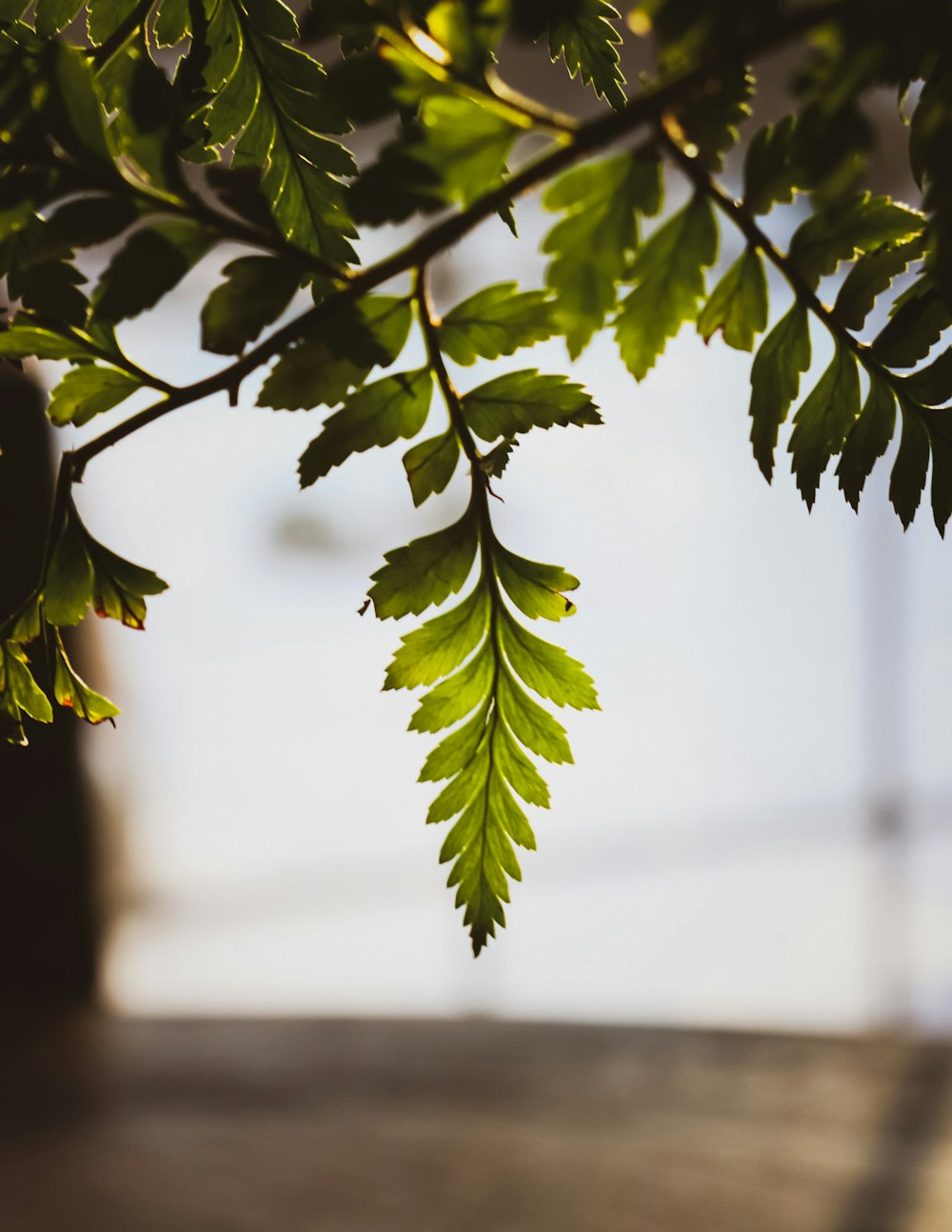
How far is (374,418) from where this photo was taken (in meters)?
0.26

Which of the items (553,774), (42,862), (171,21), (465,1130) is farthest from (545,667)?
(42,862)

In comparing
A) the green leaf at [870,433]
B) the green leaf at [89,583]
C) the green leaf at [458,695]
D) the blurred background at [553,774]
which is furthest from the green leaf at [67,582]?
the blurred background at [553,774]

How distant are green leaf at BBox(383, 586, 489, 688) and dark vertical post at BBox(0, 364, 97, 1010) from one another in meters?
3.14

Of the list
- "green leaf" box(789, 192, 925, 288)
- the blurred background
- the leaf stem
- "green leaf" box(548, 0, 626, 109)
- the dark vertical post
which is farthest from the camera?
the blurred background

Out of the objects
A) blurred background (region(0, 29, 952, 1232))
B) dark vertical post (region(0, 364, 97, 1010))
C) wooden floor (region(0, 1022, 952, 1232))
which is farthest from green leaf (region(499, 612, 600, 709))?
dark vertical post (region(0, 364, 97, 1010))

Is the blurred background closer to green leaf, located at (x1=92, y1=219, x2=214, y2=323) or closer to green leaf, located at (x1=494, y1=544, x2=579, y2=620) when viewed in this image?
green leaf, located at (x1=494, y1=544, x2=579, y2=620)

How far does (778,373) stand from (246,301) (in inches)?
5.2

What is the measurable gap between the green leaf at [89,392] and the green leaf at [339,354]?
0.06m

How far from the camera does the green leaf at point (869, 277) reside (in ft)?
0.86

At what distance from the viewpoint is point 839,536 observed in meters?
3.69

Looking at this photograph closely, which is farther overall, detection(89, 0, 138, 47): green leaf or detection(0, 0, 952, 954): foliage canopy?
detection(89, 0, 138, 47): green leaf

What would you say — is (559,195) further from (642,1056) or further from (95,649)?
(95,649)

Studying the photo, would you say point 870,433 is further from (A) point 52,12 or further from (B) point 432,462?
(A) point 52,12

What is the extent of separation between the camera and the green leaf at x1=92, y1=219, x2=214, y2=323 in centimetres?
19
